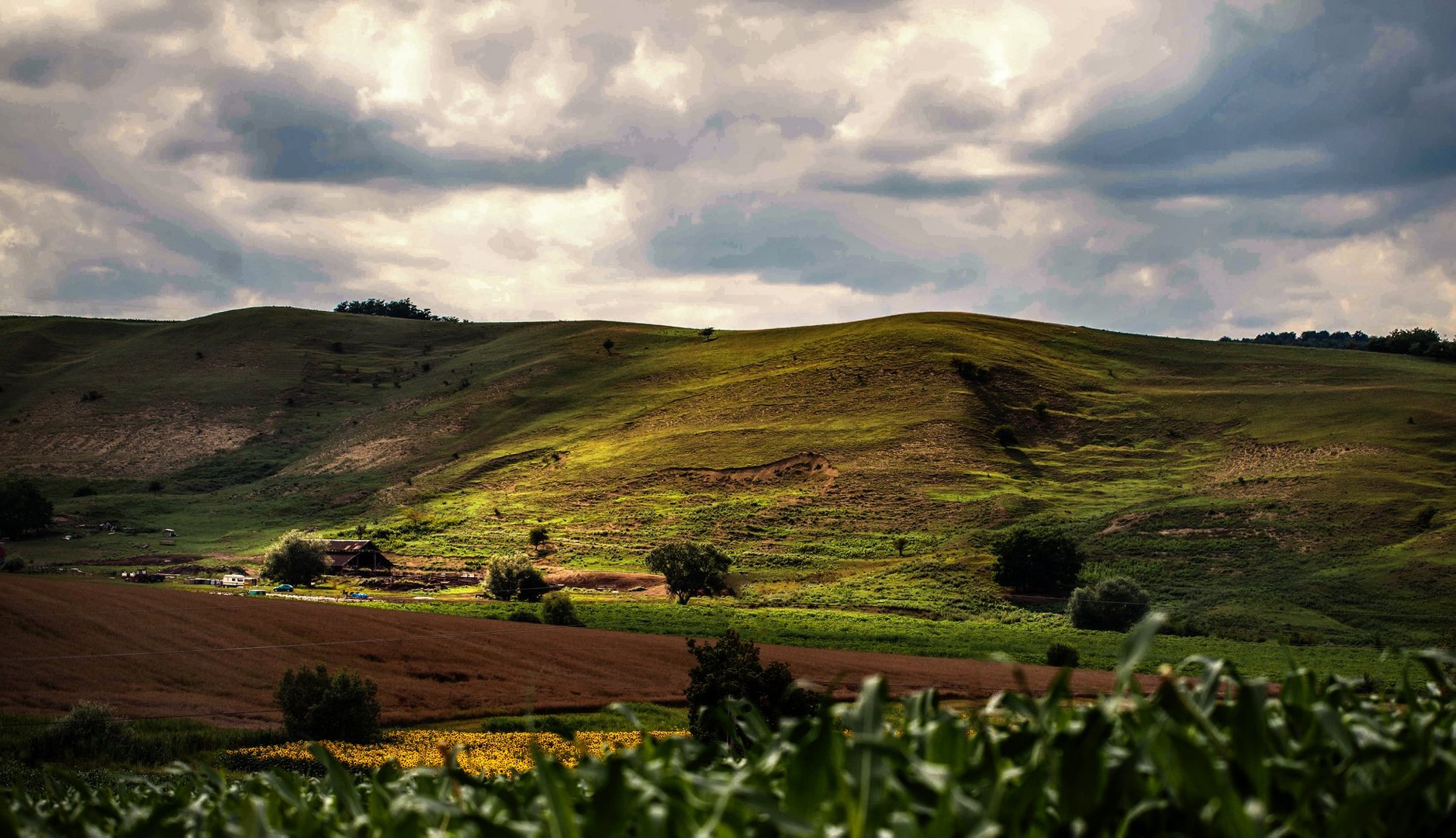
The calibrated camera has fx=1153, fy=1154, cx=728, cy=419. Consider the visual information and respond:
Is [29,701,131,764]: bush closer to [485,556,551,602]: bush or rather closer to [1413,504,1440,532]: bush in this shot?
[485,556,551,602]: bush

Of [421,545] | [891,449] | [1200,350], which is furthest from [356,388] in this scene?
[1200,350]

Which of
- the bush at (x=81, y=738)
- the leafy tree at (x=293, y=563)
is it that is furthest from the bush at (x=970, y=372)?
the bush at (x=81, y=738)

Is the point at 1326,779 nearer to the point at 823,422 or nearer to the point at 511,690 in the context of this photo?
the point at 511,690

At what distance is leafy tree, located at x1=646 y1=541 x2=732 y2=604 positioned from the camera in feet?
251

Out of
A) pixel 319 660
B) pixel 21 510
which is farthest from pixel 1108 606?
pixel 21 510

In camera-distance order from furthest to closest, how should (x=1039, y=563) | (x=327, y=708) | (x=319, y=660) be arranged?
(x=1039, y=563)
(x=319, y=660)
(x=327, y=708)

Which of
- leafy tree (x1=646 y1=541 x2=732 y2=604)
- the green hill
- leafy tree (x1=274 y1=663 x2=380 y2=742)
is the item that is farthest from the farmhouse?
leafy tree (x1=274 y1=663 x2=380 y2=742)

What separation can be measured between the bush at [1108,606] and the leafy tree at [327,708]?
45.9m

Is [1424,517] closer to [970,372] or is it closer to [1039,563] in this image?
[1039,563]

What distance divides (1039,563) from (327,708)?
180ft

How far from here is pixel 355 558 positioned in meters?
90.3

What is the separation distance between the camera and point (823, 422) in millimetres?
115375

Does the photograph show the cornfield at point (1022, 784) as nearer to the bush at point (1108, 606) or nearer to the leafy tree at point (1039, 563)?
the bush at point (1108, 606)

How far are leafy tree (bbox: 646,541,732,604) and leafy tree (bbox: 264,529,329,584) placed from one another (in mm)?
25843
